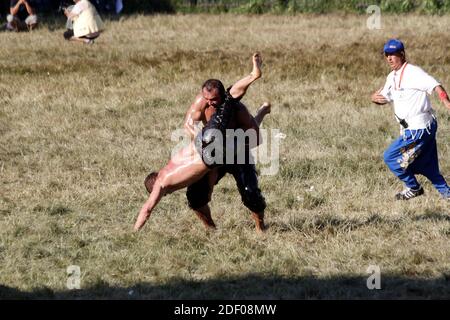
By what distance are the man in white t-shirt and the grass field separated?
39cm

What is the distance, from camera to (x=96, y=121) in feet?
46.3

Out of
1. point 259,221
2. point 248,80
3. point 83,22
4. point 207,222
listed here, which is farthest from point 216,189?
point 83,22

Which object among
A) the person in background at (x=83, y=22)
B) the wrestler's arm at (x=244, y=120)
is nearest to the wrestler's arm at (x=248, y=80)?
the wrestler's arm at (x=244, y=120)

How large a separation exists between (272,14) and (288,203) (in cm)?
1694

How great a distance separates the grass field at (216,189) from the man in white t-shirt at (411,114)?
0.39m

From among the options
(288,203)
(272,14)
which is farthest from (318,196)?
(272,14)

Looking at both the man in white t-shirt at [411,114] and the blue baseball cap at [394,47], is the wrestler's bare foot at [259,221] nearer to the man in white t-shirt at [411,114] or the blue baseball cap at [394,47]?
the man in white t-shirt at [411,114]

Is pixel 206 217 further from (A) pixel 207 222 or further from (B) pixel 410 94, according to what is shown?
(B) pixel 410 94

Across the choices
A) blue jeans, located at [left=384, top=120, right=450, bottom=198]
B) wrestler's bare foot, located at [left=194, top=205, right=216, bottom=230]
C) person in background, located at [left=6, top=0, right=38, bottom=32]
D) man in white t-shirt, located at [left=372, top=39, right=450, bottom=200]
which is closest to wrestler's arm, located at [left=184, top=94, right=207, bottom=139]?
wrestler's bare foot, located at [left=194, top=205, right=216, bottom=230]

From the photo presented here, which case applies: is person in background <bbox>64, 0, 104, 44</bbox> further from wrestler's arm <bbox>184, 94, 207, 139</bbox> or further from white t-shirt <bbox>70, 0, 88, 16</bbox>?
wrestler's arm <bbox>184, 94, 207, 139</bbox>

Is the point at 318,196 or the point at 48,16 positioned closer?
the point at 318,196

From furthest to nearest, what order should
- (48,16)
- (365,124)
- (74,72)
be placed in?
(48,16), (74,72), (365,124)

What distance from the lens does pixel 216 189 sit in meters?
10.9
